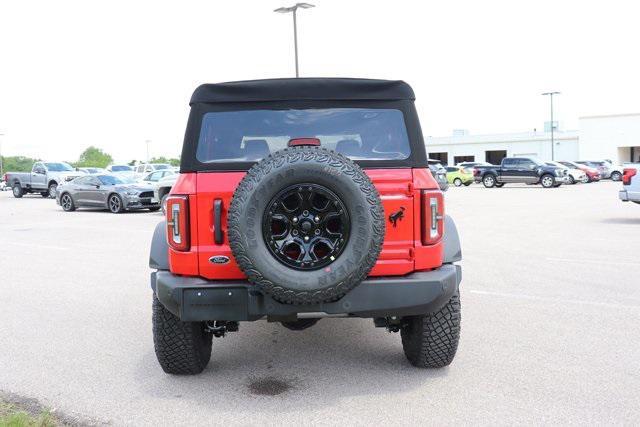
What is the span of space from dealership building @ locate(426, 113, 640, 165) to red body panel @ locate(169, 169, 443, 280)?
2606 inches

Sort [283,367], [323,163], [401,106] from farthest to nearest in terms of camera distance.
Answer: [283,367]
[401,106]
[323,163]

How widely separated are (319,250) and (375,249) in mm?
338

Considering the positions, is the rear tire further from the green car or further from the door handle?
the door handle

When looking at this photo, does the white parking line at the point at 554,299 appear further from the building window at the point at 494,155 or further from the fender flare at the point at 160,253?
the building window at the point at 494,155

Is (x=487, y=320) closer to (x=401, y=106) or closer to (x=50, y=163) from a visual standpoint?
(x=401, y=106)

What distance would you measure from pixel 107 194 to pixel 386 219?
2037cm

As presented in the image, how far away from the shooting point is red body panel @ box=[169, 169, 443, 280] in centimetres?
411

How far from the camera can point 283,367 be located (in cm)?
484

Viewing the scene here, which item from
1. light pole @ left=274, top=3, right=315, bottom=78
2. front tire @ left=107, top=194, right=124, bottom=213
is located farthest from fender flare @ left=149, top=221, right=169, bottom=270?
light pole @ left=274, top=3, right=315, bottom=78

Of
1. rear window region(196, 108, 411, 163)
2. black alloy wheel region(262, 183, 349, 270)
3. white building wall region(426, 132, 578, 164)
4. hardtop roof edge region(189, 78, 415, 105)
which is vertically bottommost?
black alloy wheel region(262, 183, 349, 270)

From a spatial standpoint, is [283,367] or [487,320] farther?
[487,320]

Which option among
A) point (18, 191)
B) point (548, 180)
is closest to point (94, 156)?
point (18, 191)

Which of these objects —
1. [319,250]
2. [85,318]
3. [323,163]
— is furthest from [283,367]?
[85,318]

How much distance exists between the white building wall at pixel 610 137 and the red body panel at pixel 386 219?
67.2 metres
